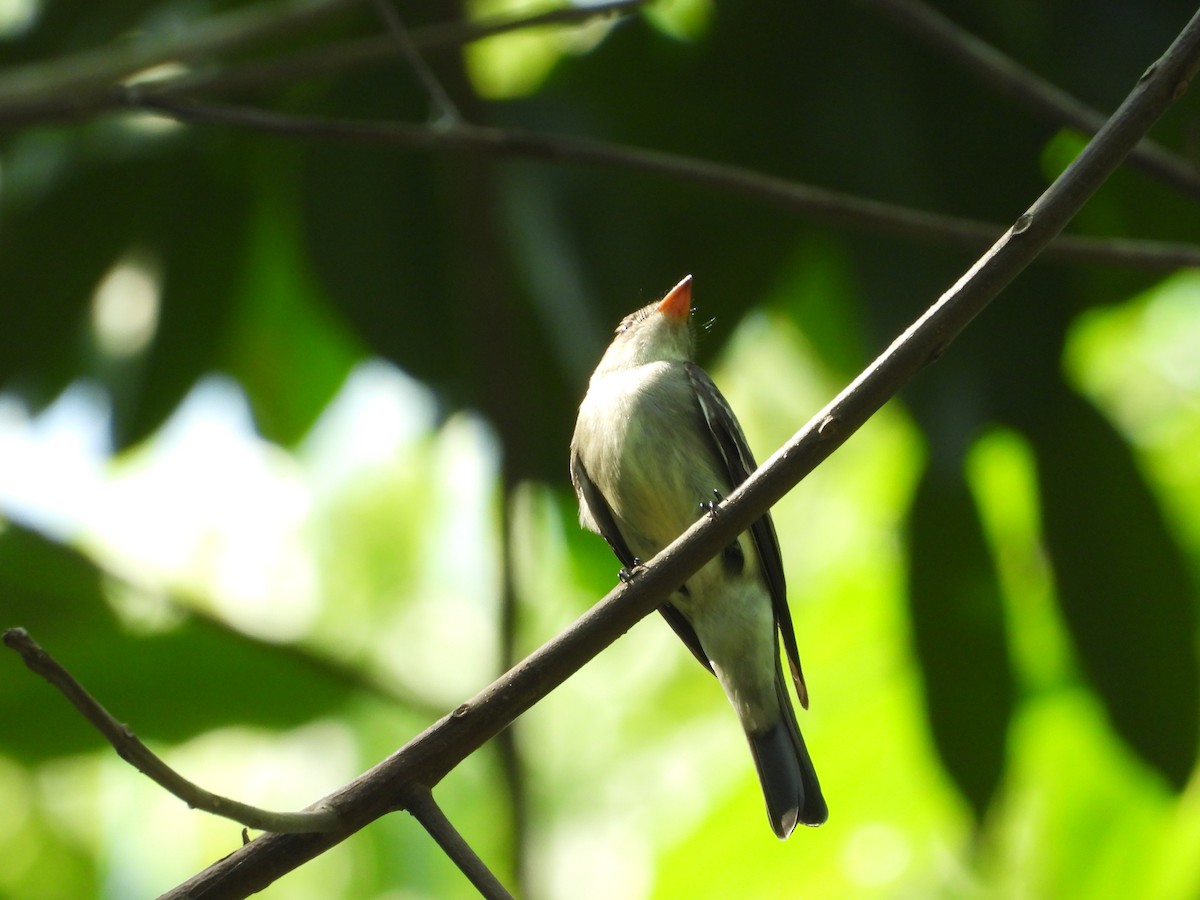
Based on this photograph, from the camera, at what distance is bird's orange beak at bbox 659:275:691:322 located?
12.7ft

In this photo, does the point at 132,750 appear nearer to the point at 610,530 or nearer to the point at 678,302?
the point at 610,530

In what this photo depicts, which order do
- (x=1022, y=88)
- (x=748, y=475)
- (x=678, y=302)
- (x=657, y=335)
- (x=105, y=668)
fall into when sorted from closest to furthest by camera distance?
(x=1022, y=88), (x=748, y=475), (x=678, y=302), (x=657, y=335), (x=105, y=668)

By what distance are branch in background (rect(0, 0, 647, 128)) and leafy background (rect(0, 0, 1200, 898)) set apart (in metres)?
0.05

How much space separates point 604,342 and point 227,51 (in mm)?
1457

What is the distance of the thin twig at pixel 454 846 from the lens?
6.34ft

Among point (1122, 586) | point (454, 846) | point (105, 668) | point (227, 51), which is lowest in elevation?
point (1122, 586)

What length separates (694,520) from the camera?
3.49 meters

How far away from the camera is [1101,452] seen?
3.70 m

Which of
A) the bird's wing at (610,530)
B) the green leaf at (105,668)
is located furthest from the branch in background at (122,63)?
the green leaf at (105,668)

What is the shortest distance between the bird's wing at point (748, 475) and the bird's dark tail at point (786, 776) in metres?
0.10

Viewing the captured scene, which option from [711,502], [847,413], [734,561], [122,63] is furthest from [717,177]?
[122,63]

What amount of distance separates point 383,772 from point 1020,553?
2.87 m

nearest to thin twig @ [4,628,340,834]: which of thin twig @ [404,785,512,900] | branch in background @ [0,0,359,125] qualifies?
thin twig @ [404,785,512,900]

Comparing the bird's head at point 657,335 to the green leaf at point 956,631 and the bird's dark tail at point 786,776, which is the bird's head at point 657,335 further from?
the bird's dark tail at point 786,776
